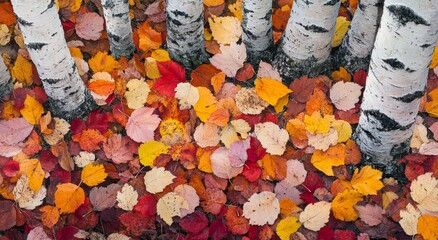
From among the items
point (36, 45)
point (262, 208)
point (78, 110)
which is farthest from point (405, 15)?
point (78, 110)

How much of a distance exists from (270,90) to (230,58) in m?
0.31

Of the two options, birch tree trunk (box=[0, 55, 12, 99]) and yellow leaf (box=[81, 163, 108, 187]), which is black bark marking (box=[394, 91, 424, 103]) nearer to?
yellow leaf (box=[81, 163, 108, 187])

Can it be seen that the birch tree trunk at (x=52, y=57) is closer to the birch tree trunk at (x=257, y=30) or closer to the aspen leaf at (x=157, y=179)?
the aspen leaf at (x=157, y=179)

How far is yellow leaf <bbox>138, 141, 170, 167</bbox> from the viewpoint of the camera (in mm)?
2455

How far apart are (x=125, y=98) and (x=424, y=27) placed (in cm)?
159

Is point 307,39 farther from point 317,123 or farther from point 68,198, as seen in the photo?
point 68,198

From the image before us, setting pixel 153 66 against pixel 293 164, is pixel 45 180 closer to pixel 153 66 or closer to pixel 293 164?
pixel 153 66

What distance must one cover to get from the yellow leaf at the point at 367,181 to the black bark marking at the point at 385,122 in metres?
0.27

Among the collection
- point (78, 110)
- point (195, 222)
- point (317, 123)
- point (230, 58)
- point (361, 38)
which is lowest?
point (195, 222)

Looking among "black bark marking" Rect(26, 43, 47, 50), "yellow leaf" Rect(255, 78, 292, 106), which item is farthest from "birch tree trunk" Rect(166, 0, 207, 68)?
"black bark marking" Rect(26, 43, 47, 50)

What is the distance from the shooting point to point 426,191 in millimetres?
2289

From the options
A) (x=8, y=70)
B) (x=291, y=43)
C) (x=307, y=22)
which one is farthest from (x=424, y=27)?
(x=8, y=70)

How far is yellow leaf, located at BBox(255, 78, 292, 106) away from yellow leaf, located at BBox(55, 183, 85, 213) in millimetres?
1089

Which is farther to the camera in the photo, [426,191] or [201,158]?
[201,158]
